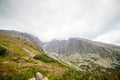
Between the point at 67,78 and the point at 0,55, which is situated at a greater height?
the point at 0,55

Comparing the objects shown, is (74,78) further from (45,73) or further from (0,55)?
(0,55)

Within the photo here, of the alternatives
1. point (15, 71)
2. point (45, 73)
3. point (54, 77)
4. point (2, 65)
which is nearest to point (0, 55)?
point (2, 65)

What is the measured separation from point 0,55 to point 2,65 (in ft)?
100

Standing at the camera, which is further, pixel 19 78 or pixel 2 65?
pixel 2 65

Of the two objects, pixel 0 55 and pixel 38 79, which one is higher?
pixel 0 55

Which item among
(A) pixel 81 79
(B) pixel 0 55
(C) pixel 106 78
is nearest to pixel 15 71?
(B) pixel 0 55

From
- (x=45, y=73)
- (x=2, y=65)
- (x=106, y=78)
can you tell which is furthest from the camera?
(x=106, y=78)

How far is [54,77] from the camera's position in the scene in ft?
393

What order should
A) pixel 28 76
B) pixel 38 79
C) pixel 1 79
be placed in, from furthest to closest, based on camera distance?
pixel 38 79, pixel 28 76, pixel 1 79

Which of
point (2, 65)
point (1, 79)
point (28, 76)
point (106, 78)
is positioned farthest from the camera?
point (106, 78)

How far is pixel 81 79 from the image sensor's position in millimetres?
126625

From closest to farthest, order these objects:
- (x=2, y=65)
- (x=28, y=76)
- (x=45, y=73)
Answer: (x=28, y=76) < (x=2, y=65) < (x=45, y=73)

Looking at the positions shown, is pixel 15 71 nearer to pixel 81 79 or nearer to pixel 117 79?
pixel 81 79

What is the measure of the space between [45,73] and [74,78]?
95.0 ft
